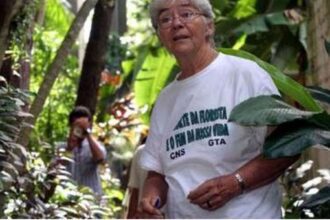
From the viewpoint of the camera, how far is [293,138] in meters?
2.61

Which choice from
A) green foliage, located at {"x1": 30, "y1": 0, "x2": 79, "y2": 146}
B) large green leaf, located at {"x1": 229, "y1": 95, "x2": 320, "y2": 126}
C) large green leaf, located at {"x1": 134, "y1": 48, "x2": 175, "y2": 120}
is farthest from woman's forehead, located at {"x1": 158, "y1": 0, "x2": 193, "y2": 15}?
green foliage, located at {"x1": 30, "y1": 0, "x2": 79, "y2": 146}

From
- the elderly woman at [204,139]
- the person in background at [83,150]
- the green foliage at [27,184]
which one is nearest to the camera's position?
the elderly woman at [204,139]

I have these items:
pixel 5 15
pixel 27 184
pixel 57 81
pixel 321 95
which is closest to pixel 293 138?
pixel 321 95

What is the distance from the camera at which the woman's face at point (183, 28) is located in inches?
112

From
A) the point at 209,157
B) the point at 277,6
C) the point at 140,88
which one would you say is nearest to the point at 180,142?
the point at 209,157

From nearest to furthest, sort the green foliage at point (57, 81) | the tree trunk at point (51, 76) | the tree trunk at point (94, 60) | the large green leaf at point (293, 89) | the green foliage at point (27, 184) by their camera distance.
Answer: the large green leaf at point (293, 89) → the green foliage at point (27, 184) → the tree trunk at point (51, 76) → the tree trunk at point (94, 60) → the green foliage at point (57, 81)

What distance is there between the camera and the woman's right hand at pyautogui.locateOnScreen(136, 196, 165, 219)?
2.84 m

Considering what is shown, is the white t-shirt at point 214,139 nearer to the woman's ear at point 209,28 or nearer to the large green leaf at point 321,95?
the woman's ear at point 209,28

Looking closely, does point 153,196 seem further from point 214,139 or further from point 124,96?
point 124,96

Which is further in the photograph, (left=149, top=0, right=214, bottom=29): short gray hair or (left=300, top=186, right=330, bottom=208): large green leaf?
(left=149, top=0, right=214, bottom=29): short gray hair

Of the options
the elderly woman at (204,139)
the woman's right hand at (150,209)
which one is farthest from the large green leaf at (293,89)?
the woman's right hand at (150,209)

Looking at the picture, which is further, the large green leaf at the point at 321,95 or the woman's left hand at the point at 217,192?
the large green leaf at the point at 321,95

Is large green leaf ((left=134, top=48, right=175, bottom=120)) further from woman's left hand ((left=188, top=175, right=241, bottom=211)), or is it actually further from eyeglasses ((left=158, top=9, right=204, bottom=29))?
woman's left hand ((left=188, top=175, right=241, bottom=211))

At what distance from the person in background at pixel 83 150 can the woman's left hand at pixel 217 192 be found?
4.24m
